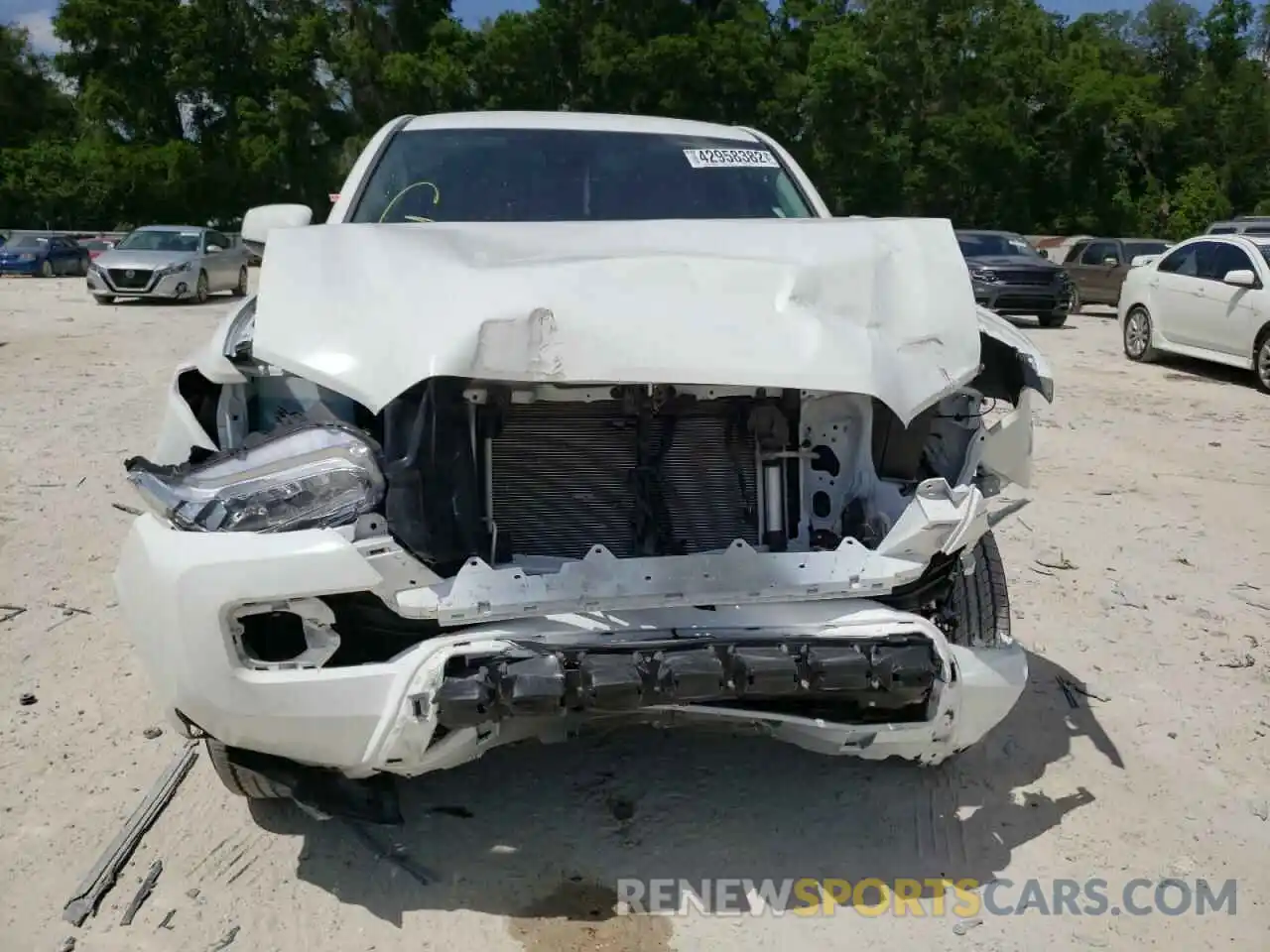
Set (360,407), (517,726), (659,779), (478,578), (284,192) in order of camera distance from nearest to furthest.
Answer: (478,578) → (517,726) → (360,407) → (659,779) → (284,192)

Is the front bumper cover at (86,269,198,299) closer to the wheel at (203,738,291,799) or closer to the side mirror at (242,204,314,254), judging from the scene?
the side mirror at (242,204,314,254)

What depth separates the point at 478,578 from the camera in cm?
265

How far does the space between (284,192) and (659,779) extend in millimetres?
42655

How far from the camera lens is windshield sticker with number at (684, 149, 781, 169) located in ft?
14.9

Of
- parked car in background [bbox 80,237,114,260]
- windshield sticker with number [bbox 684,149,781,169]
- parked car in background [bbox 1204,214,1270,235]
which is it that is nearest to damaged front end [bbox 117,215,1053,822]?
windshield sticker with number [bbox 684,149,781,169]

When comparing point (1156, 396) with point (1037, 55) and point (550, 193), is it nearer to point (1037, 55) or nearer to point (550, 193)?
point (550, 193)

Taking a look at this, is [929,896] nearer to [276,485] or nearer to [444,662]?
[444,662]

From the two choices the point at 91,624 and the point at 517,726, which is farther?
the point at 91,624

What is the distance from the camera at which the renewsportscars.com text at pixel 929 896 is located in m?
2.95

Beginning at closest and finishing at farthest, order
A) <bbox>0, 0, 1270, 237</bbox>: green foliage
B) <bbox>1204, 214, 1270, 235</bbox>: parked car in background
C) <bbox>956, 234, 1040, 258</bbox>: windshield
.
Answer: <bbox>1204, 214, 1270, 235</bbox>: parked car in background, <bbox>956, 234, 1040, 258</bbox>: windshield, <bbox>0, 0, 1270, 237</bbox>: green foliage

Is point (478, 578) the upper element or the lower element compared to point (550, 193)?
lower

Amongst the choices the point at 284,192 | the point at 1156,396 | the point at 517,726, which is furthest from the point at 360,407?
the point at 284,192

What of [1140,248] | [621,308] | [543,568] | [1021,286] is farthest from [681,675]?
[1140,248]

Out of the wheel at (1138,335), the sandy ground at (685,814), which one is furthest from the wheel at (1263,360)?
A: the sandy ground at (685,814)
